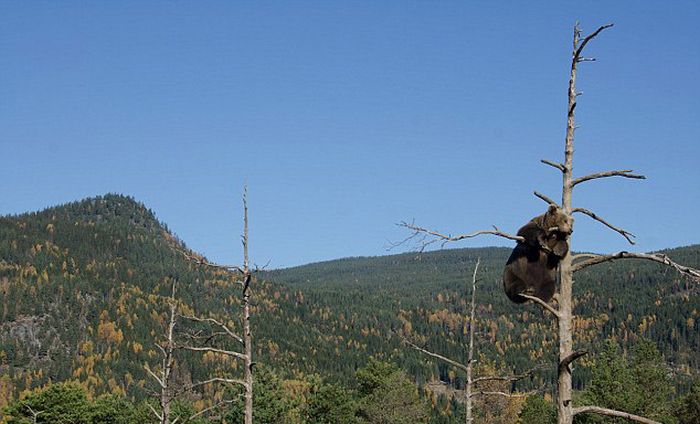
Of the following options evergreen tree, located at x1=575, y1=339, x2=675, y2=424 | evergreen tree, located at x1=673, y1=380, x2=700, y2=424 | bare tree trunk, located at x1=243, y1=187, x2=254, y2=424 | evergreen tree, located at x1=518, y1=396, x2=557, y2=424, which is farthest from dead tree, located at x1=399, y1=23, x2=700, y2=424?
evergreen tree, located at x1=673, y1=380, x2=700, y2=424

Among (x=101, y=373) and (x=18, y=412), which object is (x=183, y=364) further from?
(x=18, y=412)

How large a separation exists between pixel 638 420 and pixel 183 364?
15920 cm

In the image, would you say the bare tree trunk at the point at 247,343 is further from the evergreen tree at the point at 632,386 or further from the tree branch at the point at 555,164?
the evergreen tree at the point at 632,386

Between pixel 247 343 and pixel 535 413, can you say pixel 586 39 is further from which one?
pixel 535 413

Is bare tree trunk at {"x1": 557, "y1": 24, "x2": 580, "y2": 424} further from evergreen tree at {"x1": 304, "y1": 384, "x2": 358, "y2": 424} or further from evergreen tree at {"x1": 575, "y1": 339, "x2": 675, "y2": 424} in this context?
evergreen tree at {"x1": 304, "y1": 384, "x2": 358, "y2": 424}

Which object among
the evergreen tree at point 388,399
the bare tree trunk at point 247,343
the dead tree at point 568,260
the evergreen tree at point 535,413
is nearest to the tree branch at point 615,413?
the dead tree at point 568,260

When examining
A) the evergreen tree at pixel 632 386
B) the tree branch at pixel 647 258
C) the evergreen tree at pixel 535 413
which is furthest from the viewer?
the evergreen tree at pixel 535 413

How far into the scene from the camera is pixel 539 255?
751cm

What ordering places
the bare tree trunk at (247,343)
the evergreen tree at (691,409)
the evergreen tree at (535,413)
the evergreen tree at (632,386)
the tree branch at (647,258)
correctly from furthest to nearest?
the evergreen tree at (691,409) < the evergreen tree at (535,413) < the evergreen tree at (632,386) < the bare tree trunk at (247,343) < the tree branch at (647,258)

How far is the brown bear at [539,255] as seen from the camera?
24.0 ft

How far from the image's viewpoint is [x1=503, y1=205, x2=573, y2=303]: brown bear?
288 inches

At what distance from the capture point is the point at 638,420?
686cm

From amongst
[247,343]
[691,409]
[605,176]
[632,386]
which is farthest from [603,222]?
[691,409]

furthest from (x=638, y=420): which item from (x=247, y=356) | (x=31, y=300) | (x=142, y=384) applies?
(x=31, y=300)
